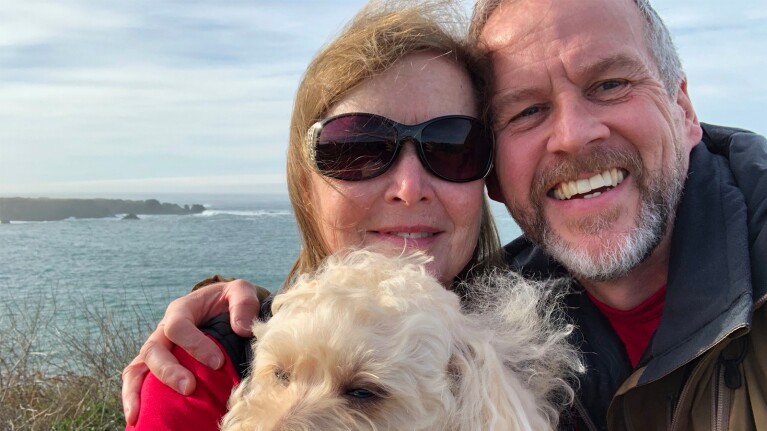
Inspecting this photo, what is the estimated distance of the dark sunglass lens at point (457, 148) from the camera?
2727 mm

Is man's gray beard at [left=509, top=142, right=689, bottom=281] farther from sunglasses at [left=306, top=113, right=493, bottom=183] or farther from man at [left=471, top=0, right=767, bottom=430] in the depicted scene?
sunglasses at [left=306, top=113, right=493, bottom=183]

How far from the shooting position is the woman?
2.73m

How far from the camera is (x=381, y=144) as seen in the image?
8.83 ft

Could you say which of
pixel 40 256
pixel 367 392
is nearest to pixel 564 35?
pixel 367 392

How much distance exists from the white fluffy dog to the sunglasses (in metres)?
0.63

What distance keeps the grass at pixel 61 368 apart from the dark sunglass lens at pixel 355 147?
19.5 ft

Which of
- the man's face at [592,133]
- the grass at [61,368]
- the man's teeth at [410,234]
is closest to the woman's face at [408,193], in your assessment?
the man's teeth at [410,234]

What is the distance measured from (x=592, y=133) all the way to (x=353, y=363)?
5.57 feet

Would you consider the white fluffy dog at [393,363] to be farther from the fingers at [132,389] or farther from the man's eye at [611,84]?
the man's eye at [611,84]

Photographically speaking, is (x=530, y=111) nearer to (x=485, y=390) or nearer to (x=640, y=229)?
(x=640, y=229)

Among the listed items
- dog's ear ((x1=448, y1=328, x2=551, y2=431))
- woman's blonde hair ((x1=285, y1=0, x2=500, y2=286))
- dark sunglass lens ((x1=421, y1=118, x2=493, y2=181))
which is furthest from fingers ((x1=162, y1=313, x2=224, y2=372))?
dark sunglass lens ((x1=421, y1=118, x2=493, y2=181))

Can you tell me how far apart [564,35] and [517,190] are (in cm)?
81

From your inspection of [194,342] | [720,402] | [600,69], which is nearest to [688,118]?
[600,69]

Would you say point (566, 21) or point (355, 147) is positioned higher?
point (566, 21)
